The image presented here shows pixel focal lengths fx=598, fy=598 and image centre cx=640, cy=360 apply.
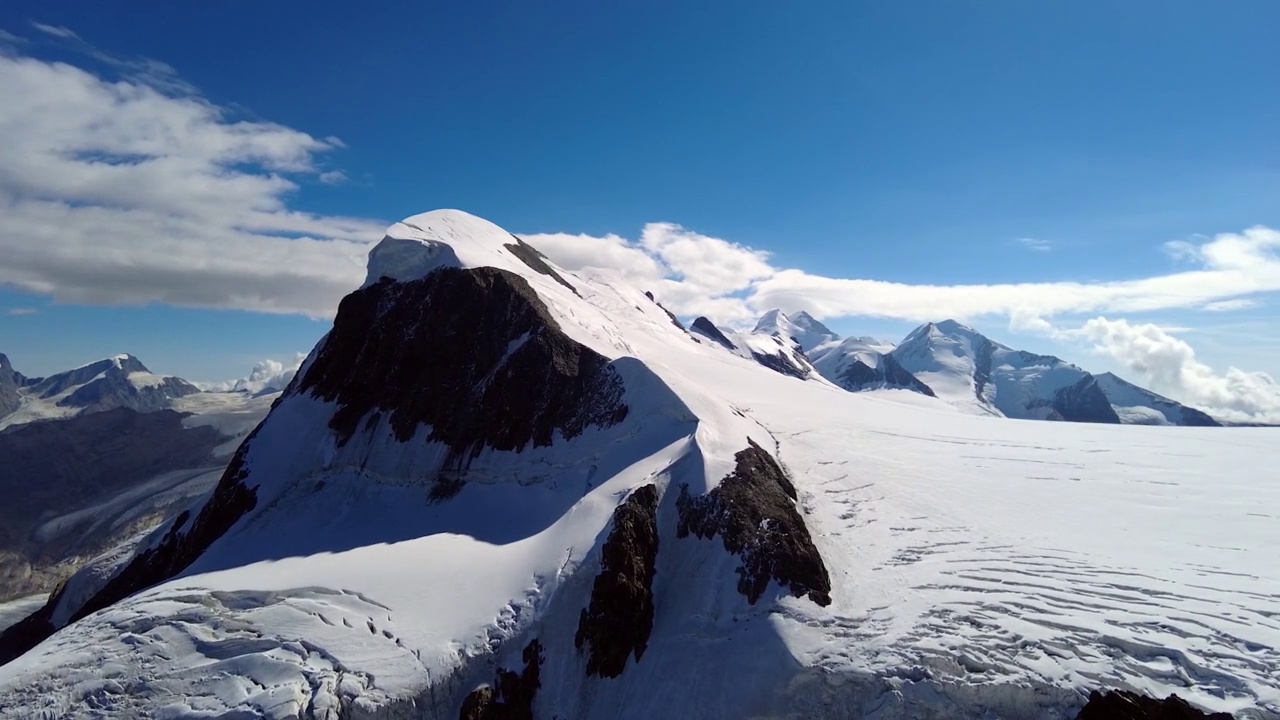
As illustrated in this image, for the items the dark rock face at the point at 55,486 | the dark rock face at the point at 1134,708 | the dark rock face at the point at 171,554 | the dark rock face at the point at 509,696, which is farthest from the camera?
the dark rock face at the point at 55,486

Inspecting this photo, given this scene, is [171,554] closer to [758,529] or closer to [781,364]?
[758,529]

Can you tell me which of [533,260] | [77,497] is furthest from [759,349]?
[77,497]

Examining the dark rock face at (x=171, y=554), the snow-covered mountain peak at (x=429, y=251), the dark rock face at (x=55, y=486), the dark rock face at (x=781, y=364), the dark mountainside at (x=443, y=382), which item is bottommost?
the dark rock face at (x=55, y=486)

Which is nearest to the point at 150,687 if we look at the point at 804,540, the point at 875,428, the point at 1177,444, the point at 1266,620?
the point at 804,540

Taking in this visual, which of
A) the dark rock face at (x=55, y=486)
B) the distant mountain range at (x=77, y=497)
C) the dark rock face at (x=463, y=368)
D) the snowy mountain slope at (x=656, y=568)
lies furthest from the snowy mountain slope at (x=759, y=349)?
the dark rock face at (x=55, y=486)

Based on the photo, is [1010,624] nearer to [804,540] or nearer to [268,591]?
[804,540]

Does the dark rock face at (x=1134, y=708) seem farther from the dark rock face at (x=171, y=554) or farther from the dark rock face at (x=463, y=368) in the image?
the dark rock face at (x=171, y=554)
